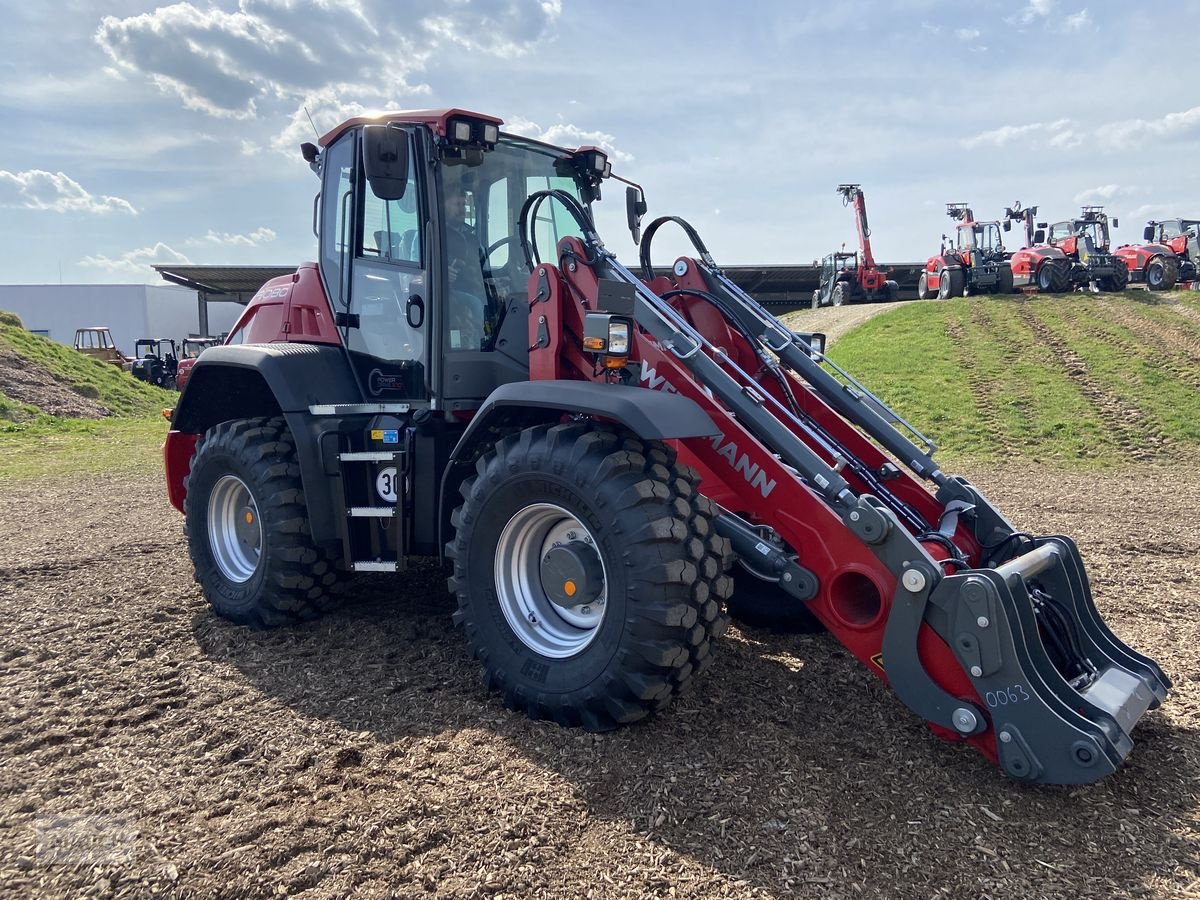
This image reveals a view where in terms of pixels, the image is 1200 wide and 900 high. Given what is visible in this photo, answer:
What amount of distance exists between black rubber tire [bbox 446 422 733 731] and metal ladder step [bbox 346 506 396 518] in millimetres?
986

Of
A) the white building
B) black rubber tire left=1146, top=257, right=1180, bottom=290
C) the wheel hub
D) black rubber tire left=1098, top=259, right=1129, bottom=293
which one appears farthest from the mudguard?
the white building

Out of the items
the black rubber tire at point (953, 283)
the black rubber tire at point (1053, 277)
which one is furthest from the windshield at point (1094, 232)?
the black rubber tire at point (953, 283)

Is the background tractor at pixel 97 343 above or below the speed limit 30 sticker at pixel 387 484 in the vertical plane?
above

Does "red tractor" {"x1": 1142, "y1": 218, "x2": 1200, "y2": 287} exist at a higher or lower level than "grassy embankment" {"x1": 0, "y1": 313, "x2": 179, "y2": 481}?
higher

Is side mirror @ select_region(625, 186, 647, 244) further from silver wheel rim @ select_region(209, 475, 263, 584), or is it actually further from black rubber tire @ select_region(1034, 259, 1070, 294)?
black rubber tire @ select_region(1034, 259, 1070, 294)

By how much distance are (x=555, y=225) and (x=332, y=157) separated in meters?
1.52

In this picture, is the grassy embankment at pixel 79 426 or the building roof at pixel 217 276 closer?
the grassy embankment at pixel 79 426

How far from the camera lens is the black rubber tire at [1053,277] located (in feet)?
80.0

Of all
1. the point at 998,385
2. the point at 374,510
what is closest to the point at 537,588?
the point at 374,510

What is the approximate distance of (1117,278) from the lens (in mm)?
25078

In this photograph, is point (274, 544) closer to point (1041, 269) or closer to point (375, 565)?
point (375, 565)

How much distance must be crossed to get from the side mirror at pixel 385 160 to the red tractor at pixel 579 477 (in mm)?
13

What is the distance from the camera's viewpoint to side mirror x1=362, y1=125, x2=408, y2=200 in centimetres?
421

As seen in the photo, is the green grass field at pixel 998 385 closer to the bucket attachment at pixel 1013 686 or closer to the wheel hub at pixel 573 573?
the bucket attachment at pixel 1013 686
